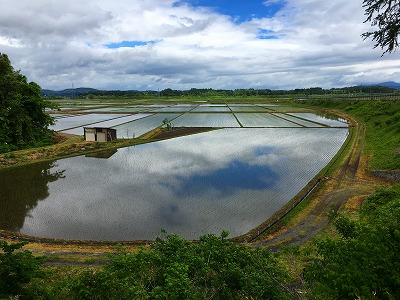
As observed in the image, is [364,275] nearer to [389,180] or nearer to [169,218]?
[169,218]

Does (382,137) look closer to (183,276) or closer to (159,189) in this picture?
(159,189)

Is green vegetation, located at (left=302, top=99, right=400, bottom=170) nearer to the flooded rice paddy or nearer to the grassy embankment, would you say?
the grassy embankment

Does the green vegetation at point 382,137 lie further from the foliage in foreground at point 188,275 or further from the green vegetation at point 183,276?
the green vegetation at point 183,276

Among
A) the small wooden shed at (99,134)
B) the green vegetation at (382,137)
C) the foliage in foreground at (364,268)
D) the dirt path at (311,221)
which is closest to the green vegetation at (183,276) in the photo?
the foliage in foreground at (364,268)

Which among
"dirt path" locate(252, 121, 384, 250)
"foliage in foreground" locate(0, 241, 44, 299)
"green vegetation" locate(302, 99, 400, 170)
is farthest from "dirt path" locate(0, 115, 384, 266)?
"foliage in foreground" locate(0, 241, 44, 299)

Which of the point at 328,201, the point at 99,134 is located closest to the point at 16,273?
the point at 328,201
